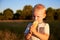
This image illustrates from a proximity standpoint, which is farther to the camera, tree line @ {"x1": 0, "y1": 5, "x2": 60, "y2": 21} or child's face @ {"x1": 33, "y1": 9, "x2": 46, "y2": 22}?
tree line @ {"x1": 0, "y1": 5, "x2": 60, "y2": 21}

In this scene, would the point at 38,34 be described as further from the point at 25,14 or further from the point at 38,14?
the point at 25,14

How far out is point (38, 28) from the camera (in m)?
1.91

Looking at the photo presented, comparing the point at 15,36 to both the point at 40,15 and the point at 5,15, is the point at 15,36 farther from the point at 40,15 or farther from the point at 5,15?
Result: the point at 5,15

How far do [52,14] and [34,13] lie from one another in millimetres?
22420

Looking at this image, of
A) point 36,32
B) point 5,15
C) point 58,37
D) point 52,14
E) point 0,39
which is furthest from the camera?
point 52,14

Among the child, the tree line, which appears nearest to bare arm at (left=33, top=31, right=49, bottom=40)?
the child

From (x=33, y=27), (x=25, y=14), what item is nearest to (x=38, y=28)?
(x=33, y=27)

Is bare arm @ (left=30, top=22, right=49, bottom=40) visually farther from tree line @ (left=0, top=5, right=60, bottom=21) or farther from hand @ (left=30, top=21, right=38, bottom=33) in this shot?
tree line @ (left=0, top=5, right=60, bottom=21)

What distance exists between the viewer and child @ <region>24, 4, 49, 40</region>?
1.85 metres

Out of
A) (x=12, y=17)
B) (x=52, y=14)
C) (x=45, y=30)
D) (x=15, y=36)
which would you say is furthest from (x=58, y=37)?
(x=52, y=14)

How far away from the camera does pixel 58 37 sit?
8.60m

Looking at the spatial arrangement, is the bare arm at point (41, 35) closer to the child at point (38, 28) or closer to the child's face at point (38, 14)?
the child at point (38, 28)

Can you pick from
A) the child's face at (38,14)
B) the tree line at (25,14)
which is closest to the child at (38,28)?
the child's face at (38,14)

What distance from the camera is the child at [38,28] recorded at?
185 centimetres
